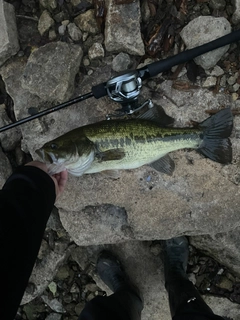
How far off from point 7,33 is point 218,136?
8.03 feet

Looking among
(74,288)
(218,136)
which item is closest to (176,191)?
(218,136)

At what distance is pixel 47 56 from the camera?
3.66 m

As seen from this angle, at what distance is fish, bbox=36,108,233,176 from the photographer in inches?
124

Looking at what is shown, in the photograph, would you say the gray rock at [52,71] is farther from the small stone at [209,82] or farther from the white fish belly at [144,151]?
the small stone at [209,82]

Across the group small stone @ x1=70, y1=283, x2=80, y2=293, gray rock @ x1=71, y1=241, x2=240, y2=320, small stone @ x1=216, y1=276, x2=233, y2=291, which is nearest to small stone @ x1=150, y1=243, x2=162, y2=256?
gray rock @ x1=71, y1=241, x2=240, y2=320

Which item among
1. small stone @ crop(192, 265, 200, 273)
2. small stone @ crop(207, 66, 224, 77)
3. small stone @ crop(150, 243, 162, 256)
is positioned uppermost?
small stone @ crop(207, 66, 224, 77)

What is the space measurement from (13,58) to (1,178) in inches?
53.3

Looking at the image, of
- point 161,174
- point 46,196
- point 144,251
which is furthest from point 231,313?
point 46,196

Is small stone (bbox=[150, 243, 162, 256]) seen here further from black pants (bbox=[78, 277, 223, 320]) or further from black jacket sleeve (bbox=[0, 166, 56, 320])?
black jacket sleeve (bbox=[0, 166, 56, 320])

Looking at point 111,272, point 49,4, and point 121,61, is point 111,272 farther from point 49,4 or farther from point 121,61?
point 49,4

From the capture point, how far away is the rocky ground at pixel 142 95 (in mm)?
3543

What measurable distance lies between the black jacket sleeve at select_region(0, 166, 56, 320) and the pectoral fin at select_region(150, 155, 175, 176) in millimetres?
1043

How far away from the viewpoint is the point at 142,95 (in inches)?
143

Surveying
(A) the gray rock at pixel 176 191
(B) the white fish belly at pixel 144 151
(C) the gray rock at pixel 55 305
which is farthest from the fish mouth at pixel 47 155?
(C) the gray rock at pixel 55 305
